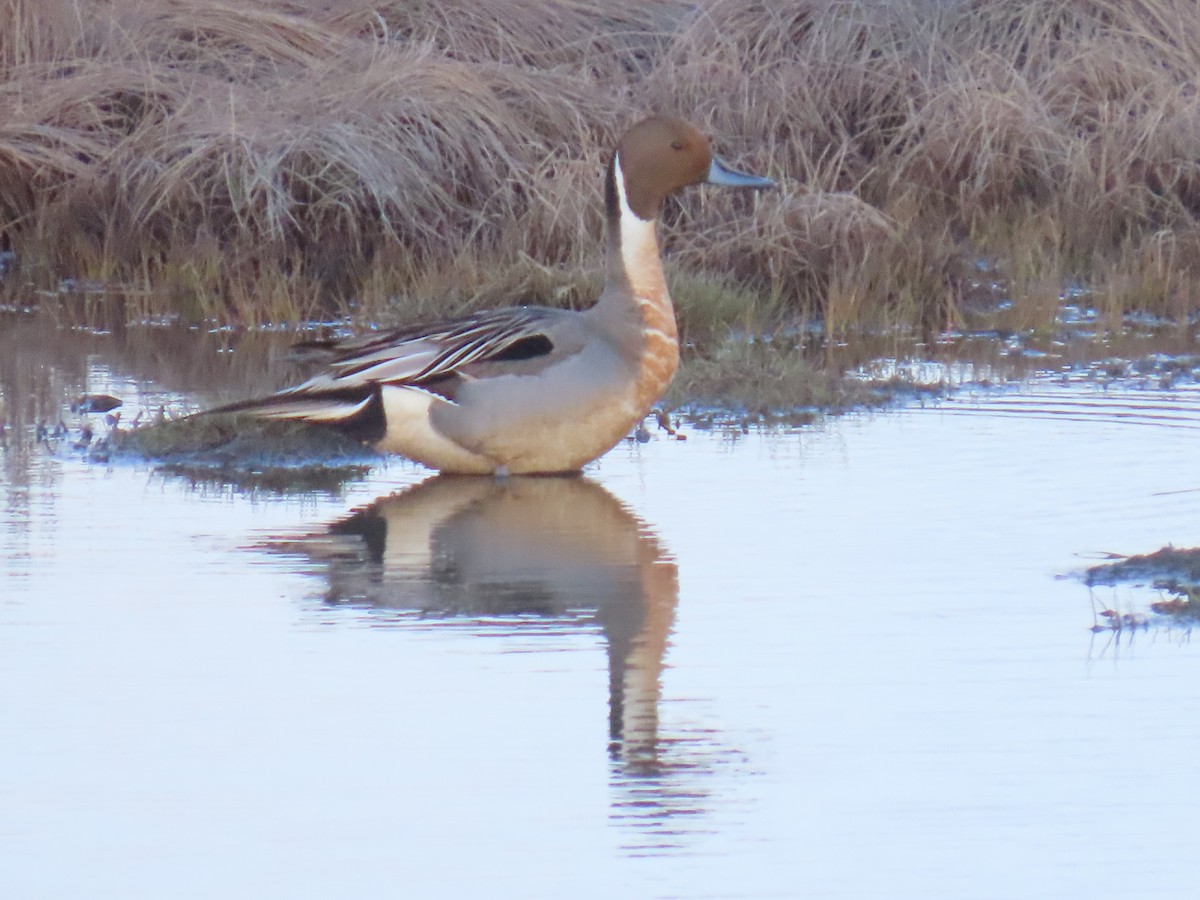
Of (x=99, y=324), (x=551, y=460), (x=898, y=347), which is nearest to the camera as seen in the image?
(x=551, y=460)

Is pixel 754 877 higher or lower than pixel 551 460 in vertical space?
lower

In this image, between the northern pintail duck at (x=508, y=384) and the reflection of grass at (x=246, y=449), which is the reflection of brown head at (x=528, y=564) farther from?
the reflection of grass at (x=246, y=449)

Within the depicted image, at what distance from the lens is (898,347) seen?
30.6 ft

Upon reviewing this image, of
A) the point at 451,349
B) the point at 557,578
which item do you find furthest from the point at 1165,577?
the point at 451,349

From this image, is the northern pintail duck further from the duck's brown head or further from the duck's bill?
the duck's bill

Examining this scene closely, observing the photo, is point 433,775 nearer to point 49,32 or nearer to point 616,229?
point 616,229

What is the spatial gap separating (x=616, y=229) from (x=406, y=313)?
238 centimetres

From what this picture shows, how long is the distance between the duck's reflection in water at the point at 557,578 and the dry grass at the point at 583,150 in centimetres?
346

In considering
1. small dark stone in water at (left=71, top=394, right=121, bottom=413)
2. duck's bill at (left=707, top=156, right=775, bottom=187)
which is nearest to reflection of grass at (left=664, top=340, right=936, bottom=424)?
duck's bill at (left=707, top=156, right=775, bottom=187)

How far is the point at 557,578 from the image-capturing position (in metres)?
5.37

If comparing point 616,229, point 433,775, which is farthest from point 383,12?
point 433,775

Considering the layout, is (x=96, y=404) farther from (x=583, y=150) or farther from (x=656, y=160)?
(x=583, y=150)

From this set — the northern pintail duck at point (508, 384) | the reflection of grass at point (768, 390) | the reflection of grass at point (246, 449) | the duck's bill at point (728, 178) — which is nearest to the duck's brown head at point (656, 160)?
the duck's bill at point (728, 178)

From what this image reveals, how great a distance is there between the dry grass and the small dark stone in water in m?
2.01
